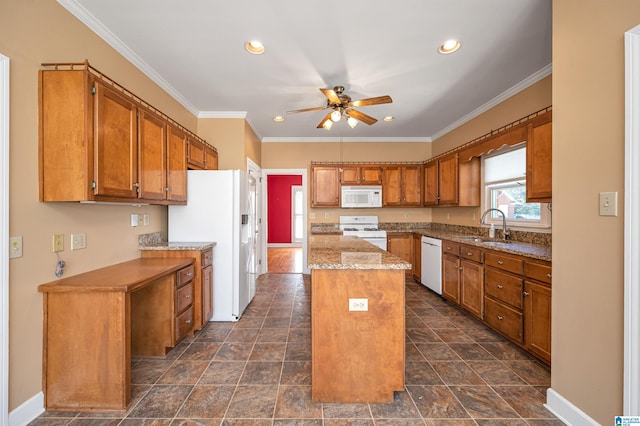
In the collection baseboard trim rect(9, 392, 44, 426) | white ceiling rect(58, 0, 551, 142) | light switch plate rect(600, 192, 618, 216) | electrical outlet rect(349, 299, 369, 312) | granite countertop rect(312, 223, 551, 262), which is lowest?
baseboard trim rect(9, 392, 44, 426)

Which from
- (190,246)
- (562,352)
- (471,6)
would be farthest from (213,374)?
(471,6)

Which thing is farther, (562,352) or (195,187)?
(195,187)

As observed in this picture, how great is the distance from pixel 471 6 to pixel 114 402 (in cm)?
357

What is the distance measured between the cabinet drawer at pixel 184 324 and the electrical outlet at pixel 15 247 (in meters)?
1.19

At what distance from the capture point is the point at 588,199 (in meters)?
1.47

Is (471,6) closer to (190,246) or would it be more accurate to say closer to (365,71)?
(365,71)

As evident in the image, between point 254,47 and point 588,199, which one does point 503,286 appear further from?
point 254,47

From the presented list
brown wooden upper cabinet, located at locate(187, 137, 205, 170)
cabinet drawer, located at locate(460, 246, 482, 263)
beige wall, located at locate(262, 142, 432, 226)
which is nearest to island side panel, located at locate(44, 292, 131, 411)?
brown wooden upper cabinet, located at locate(187, 137, 205, 170)

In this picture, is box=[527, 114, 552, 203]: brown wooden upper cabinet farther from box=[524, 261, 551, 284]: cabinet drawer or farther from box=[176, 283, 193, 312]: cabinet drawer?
box=[176, 283, 193, 312]: cabinet drawer

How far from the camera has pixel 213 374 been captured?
2.07 metres

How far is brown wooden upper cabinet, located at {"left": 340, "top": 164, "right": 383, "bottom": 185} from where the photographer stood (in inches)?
197

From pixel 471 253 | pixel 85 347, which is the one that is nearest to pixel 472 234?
pixel 471 253

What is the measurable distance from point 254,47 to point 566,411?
3427 mm

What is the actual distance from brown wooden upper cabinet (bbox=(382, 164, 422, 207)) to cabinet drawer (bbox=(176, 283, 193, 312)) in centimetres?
360
